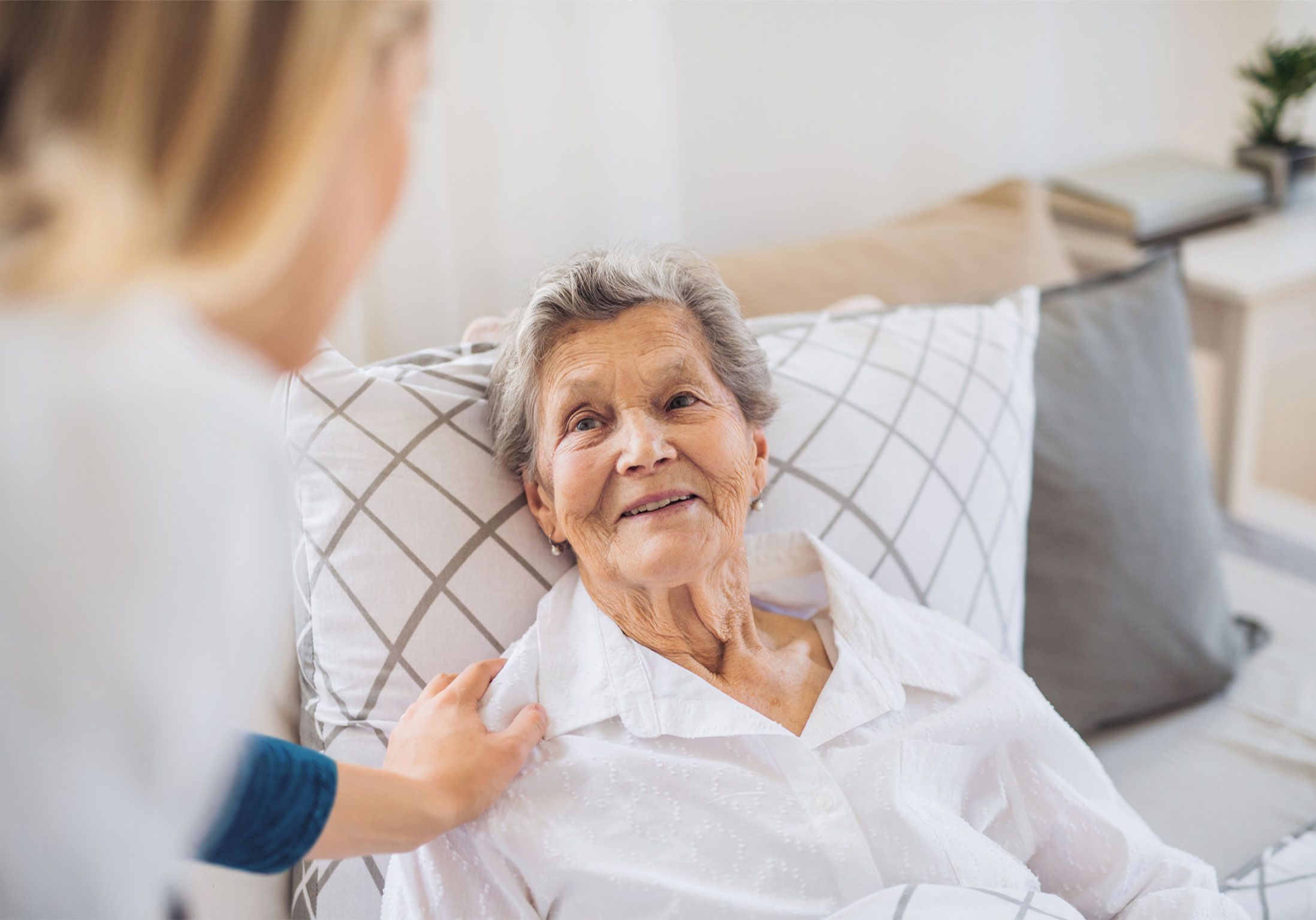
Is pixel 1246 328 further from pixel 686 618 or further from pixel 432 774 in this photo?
pixel 432 774

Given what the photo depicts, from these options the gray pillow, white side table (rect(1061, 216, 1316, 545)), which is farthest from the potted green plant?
the gray pillow

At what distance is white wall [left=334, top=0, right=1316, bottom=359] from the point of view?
74.4 inches

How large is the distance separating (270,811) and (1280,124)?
3036 millimetres

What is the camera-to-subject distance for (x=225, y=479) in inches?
19.5

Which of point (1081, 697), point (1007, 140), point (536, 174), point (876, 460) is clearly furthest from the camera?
point (1007, 140)

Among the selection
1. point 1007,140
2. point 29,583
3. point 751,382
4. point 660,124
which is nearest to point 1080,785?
point 751,382

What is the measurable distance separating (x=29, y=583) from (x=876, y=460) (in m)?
1.17

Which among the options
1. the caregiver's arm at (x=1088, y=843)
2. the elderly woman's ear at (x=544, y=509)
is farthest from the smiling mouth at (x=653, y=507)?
the caregiver's arm at (x=1088, y=843)

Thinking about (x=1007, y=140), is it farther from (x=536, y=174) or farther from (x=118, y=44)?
(x=118, y=44)

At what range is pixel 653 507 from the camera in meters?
1.20

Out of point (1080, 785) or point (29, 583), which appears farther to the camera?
point (1080, 785)

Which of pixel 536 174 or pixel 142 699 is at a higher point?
pixel 536 174

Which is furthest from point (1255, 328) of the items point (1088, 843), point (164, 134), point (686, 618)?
point (164, 134)

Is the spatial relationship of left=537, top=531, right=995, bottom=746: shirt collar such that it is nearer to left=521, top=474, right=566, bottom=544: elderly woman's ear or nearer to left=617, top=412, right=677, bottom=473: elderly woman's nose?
left=521, top=474, right=566, bottom=544: elderly woman's ear
